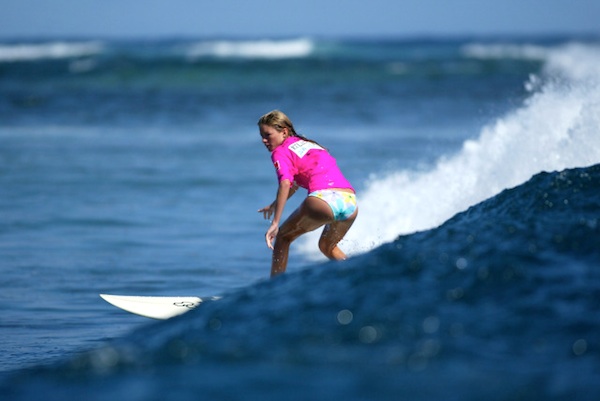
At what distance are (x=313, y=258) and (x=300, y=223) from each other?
2.67 meters

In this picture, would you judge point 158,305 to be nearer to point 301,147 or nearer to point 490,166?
point 301,147

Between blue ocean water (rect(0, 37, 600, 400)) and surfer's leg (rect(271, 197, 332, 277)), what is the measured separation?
908mm

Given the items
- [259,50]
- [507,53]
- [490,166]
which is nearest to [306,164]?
[490,166]

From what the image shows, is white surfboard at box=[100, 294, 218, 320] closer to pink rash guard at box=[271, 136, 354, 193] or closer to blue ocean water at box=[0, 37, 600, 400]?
blue ocean water at box=[0, 37, 600, 400]

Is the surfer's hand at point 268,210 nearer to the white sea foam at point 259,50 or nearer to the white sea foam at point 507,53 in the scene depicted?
the white sea foam at point 507,53

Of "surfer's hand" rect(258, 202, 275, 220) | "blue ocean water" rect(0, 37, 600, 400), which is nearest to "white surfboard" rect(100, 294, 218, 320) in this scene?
"blue ocean water" rect(0, 37, 600, 400)

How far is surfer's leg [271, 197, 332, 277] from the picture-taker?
266 inches

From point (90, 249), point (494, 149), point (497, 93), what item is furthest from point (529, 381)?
point (497, 93)

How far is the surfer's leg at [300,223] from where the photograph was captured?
6762 mm

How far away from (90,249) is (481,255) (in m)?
5.68

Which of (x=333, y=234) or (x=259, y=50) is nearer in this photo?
(x=333, y=234)

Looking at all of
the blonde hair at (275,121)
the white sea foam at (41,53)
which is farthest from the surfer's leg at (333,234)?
the white sea foam at (41,53)

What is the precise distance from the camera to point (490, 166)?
34.5ft

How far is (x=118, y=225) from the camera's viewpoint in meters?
11.1
